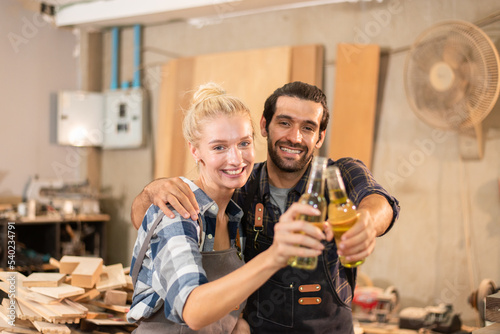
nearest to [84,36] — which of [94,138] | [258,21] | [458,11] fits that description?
[94,138]

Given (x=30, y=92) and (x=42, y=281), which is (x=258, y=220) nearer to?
(x=42, y=281)

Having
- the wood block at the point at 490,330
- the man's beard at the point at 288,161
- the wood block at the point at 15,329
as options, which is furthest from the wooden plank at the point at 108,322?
the wood block at the point at 490,330

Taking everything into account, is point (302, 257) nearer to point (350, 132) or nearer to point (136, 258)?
point (136, 258)

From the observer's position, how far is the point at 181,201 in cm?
167

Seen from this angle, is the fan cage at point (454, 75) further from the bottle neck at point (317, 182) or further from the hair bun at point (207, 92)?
the bottle neck at point (317, 182)

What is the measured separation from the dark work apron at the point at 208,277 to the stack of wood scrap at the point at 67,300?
720mm

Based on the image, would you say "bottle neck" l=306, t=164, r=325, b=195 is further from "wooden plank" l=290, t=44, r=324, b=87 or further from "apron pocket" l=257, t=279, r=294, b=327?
"wooden plank" l=290, t=44, r=324, b=87

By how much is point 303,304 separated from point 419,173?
2890 millimetres

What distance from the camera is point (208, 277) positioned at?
5.75 feet

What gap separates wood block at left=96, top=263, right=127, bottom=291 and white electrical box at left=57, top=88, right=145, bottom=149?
3471mm

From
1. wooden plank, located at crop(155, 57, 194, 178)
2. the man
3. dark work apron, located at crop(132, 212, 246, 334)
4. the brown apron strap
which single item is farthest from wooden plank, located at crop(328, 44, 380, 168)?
the brown apron strap

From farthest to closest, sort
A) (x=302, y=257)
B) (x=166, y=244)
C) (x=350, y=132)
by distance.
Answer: (x=350, y=132) → (x=166, y=244) → (x=302, y=257)

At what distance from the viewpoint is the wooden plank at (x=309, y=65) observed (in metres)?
5.07

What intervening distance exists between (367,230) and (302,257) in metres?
0.19
